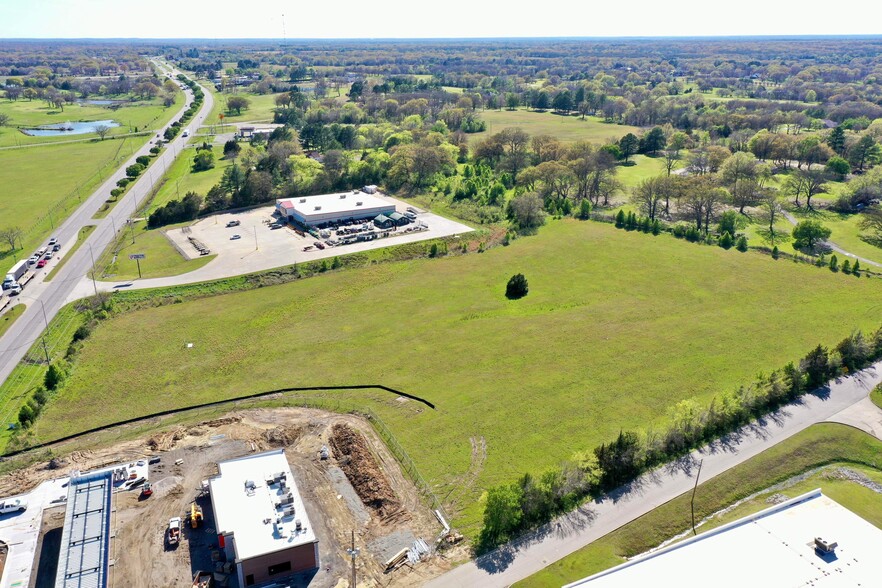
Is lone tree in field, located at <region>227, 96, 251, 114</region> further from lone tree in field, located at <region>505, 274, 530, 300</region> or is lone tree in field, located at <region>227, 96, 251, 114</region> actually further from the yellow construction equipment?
the yellow construction equipment

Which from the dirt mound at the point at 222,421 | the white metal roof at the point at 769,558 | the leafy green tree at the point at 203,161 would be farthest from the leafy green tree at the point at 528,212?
the leafy green tree at the point at 203,161

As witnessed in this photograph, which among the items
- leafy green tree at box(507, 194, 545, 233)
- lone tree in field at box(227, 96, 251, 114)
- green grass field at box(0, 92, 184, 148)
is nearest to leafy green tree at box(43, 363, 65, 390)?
leafy green tree at box(507, 194, 545, 233)

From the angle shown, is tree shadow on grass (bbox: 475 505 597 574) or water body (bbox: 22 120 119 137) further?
water body (bbox: 22 120 119 137)

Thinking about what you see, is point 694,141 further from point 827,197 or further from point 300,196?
point 300,196

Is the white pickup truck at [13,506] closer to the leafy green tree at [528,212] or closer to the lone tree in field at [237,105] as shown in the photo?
the leafy green tree at [528,212]

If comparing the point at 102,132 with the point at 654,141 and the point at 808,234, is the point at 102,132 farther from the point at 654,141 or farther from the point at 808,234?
the point at 808,234

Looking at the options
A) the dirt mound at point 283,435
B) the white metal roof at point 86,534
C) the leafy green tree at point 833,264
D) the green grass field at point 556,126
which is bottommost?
the dirt mound at point 283,435
